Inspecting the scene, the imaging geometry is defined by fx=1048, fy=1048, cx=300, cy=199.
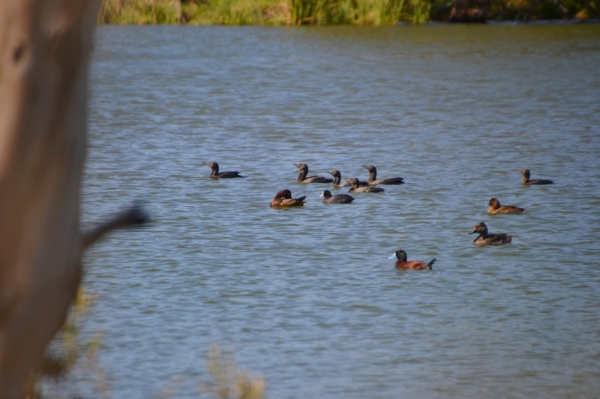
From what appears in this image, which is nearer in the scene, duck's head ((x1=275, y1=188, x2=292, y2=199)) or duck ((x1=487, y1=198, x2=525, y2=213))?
duck ((x1=487, y1=198, x2=525, y2=213))

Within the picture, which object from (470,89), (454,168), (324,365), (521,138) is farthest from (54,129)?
(470,89)

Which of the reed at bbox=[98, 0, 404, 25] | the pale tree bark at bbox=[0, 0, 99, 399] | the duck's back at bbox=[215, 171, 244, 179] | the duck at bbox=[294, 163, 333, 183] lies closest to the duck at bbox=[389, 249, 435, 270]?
the duck at bbox=[294, 163, 333, 183]

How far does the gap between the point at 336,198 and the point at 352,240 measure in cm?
171

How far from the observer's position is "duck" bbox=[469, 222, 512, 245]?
9367mm

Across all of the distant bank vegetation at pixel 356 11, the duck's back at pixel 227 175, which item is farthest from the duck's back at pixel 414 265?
the distant bank vegetation at pixel 356 11

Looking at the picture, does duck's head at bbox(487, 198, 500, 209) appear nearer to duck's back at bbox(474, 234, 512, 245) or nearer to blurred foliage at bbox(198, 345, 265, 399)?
duck's back at bbox(474, 234, 512, 245)

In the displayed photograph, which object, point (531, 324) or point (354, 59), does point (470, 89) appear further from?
point (531, 324)

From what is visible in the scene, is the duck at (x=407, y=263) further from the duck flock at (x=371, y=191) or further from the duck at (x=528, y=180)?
the duck at (x=528, y=180)

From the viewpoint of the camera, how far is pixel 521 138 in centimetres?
1611

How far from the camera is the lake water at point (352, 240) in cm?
638

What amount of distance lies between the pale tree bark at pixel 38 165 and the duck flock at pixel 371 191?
6.28 meters

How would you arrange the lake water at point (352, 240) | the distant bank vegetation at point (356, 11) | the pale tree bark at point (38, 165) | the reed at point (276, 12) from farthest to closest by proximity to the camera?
the distant bank vegetation at point (356, 11), the reed at point (276, 12), the lake water at point (352, 240), the pale tree bark at point (38, 165)

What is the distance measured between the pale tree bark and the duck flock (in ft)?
20.6

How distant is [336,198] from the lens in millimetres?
11461
